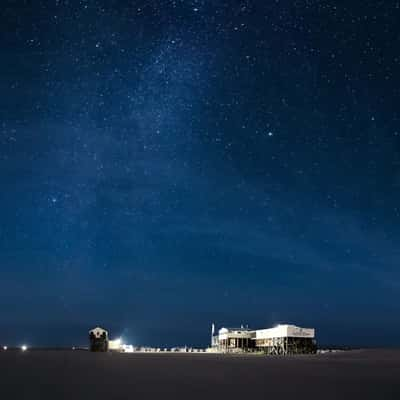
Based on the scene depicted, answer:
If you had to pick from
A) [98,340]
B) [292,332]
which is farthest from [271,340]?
[98,340]

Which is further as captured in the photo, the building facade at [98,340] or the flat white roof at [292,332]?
the building facade at [98,340]

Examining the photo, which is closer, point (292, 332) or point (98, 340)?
point (292, 332)

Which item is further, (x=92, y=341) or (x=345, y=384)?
(x=92, y=341)

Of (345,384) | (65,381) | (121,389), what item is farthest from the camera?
(65,381)

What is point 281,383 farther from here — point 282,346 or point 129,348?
point 129,348

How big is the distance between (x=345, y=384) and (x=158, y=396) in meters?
9.05

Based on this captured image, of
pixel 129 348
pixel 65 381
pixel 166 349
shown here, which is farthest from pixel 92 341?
pixel 65 381

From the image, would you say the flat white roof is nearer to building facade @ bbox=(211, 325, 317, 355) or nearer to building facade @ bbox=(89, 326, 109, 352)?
building facade @ bbox=(211, 325, 317, 355)

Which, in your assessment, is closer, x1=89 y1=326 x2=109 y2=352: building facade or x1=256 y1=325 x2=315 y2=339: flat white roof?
x1=256 y1=325 x2=315 y2=339: flat white roof

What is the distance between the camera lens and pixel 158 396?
1984 centimetres

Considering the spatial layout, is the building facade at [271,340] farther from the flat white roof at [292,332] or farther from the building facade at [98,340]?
the building facade at [98,340]

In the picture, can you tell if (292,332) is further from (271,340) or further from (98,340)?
(98,340)

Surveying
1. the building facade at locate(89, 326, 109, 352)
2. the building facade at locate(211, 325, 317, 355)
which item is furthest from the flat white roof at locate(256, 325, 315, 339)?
the building facade at locate(89, 326, 109, 352)

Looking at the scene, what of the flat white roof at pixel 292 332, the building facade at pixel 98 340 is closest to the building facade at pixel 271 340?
the flat white roof at pixel 292 332
